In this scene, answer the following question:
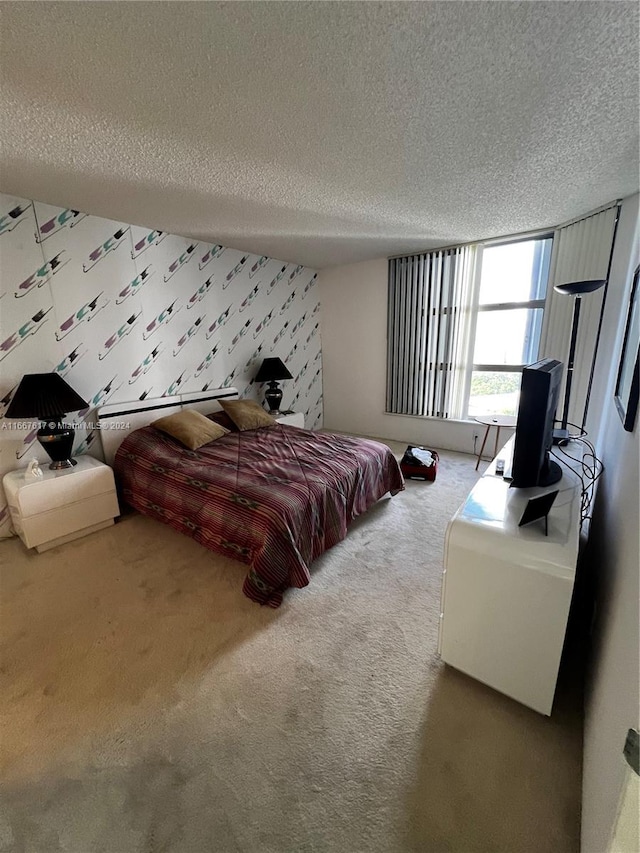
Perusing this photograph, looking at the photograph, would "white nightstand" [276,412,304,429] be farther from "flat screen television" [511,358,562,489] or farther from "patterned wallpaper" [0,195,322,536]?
"flat screen television" [511,358,562,489]

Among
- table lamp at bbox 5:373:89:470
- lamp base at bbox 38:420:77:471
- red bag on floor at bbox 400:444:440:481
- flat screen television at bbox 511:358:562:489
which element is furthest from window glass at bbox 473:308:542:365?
lamp base at bbox 38:420:77:471

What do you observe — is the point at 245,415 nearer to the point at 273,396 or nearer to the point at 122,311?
the point at 273,396

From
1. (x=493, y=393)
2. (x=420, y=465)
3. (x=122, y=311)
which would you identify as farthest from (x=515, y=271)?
(x=122, y=311)

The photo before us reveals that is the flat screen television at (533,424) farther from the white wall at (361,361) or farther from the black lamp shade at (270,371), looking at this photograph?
the black lamp shade at (270,371)

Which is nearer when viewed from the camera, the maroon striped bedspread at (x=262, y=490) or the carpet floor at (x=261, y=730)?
the carpet floor at (x=261, y=730)

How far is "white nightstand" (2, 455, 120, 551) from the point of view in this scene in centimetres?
224

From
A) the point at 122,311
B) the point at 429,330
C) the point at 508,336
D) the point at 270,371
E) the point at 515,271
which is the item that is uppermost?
the point at 515,271

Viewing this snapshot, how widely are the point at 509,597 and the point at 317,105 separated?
210 cm

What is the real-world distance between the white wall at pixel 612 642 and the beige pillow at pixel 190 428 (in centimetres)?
261

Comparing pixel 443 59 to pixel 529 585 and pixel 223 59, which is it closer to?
pixel 223 59

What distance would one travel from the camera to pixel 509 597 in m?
1.22

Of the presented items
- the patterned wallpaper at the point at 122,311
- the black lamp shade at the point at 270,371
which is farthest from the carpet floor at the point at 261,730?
the black lamp shade at the point at 270,371

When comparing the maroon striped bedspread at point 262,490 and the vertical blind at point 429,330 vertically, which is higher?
the vertical blind at point 429,330

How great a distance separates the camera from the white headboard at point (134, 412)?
2.94m
